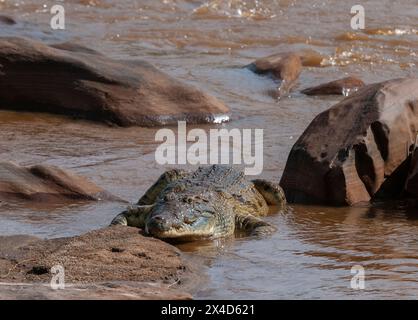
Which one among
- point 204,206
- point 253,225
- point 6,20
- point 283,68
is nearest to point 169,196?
point 204,206

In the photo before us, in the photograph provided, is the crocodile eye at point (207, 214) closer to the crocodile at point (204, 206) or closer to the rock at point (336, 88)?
the crocodile at point (204, 206)

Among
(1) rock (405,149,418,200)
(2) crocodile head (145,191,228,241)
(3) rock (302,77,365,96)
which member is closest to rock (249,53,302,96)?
(3) rock (302,77,365,96)

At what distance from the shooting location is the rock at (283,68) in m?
12.3

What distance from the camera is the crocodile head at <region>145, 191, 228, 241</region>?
20.3ft

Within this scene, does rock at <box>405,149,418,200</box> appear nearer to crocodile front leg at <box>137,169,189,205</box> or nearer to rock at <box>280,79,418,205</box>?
rock at <box>280,79,418,205</box>

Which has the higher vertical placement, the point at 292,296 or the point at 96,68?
the point at 96,68

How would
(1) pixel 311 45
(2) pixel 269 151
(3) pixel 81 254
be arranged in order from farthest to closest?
1. (1) pixel 311 45
2. (2) pixel 269 151
3. (3) pixel 81 254

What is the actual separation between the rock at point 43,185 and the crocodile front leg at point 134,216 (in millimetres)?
746

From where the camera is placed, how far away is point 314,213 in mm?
7191

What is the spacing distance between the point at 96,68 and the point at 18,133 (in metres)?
1.32
